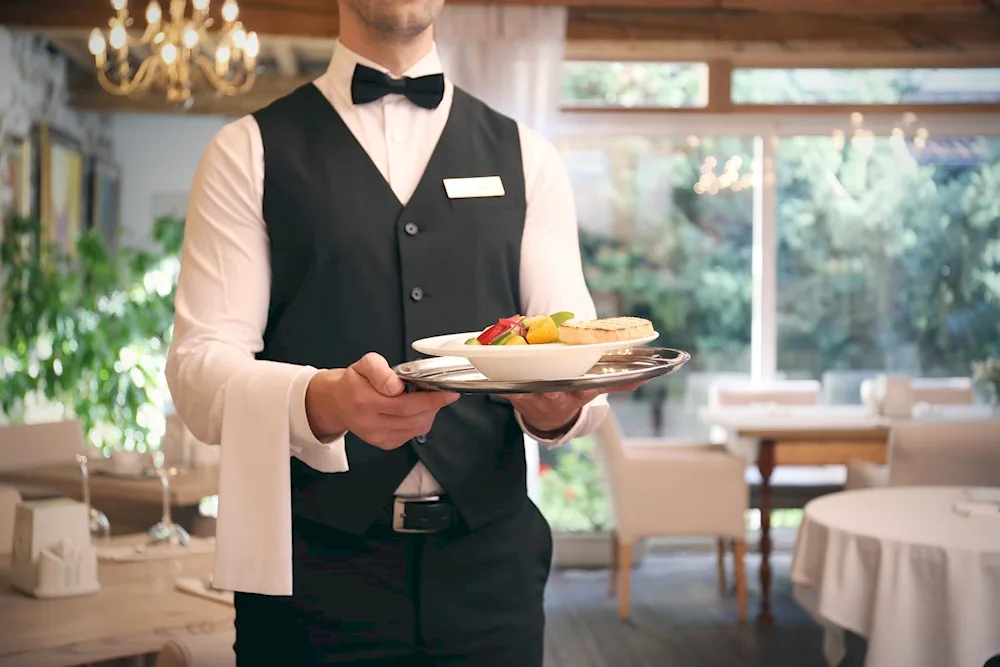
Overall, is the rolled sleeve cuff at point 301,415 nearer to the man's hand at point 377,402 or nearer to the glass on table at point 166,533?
the man's hand at point 377,402

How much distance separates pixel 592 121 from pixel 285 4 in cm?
176

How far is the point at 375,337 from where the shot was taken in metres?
1.50

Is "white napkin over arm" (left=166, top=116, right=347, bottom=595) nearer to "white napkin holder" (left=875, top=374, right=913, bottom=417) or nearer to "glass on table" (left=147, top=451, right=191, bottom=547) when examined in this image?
"glass on table" (left=147, top=451, right=191, bottom=547)

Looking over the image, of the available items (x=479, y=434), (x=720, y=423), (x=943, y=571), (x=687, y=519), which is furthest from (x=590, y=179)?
(x=479, y=434)

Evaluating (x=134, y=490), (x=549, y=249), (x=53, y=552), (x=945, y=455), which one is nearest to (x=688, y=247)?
(x=945, y=455)

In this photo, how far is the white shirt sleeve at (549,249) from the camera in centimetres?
157

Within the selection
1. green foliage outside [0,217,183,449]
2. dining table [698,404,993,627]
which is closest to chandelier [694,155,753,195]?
dining table [698,404,993,627]

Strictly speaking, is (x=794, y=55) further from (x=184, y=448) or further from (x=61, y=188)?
(x=184, y=448)

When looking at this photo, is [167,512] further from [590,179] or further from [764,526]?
[590,179]

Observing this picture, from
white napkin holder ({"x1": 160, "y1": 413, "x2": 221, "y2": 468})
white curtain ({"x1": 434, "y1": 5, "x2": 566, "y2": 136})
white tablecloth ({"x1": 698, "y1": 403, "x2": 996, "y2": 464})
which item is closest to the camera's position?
white napkin holder ({"x1": 160, "y1": 413, "x2": 221, "y2": 468})

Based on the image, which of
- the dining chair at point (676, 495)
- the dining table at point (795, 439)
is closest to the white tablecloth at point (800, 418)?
the dining table at point (795, 439)

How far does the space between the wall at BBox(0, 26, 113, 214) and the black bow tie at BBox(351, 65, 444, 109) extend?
14.7 ft

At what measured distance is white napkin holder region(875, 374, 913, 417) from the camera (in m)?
5.51

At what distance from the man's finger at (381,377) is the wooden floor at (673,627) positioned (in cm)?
352
